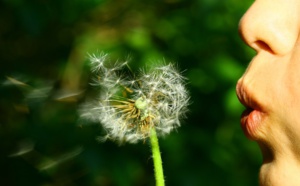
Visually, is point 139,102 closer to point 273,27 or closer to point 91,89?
point 273,27

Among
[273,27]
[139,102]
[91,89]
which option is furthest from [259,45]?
[91,89]

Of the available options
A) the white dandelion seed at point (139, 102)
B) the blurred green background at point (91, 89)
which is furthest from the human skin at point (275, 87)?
the blurred green background at point (91, 89)

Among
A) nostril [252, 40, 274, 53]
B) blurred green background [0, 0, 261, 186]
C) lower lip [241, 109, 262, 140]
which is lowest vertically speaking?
lower lip [241, 109, 262, 140]

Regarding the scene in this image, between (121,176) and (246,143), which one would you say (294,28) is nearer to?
(121,176)

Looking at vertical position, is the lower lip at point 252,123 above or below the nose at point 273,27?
below

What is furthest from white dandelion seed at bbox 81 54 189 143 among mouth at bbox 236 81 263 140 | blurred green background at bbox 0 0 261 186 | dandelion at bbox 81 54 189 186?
blurred green background at bbox 0 0 261 186

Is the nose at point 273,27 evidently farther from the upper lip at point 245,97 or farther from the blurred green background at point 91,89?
the blurred green background at point 91,89

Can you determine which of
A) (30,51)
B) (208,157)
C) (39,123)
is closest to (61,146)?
(39,123)

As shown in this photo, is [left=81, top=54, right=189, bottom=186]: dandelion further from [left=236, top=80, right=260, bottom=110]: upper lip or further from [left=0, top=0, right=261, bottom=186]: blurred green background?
[left=0, top=0, right=261, bottom=186]: blurred green background
